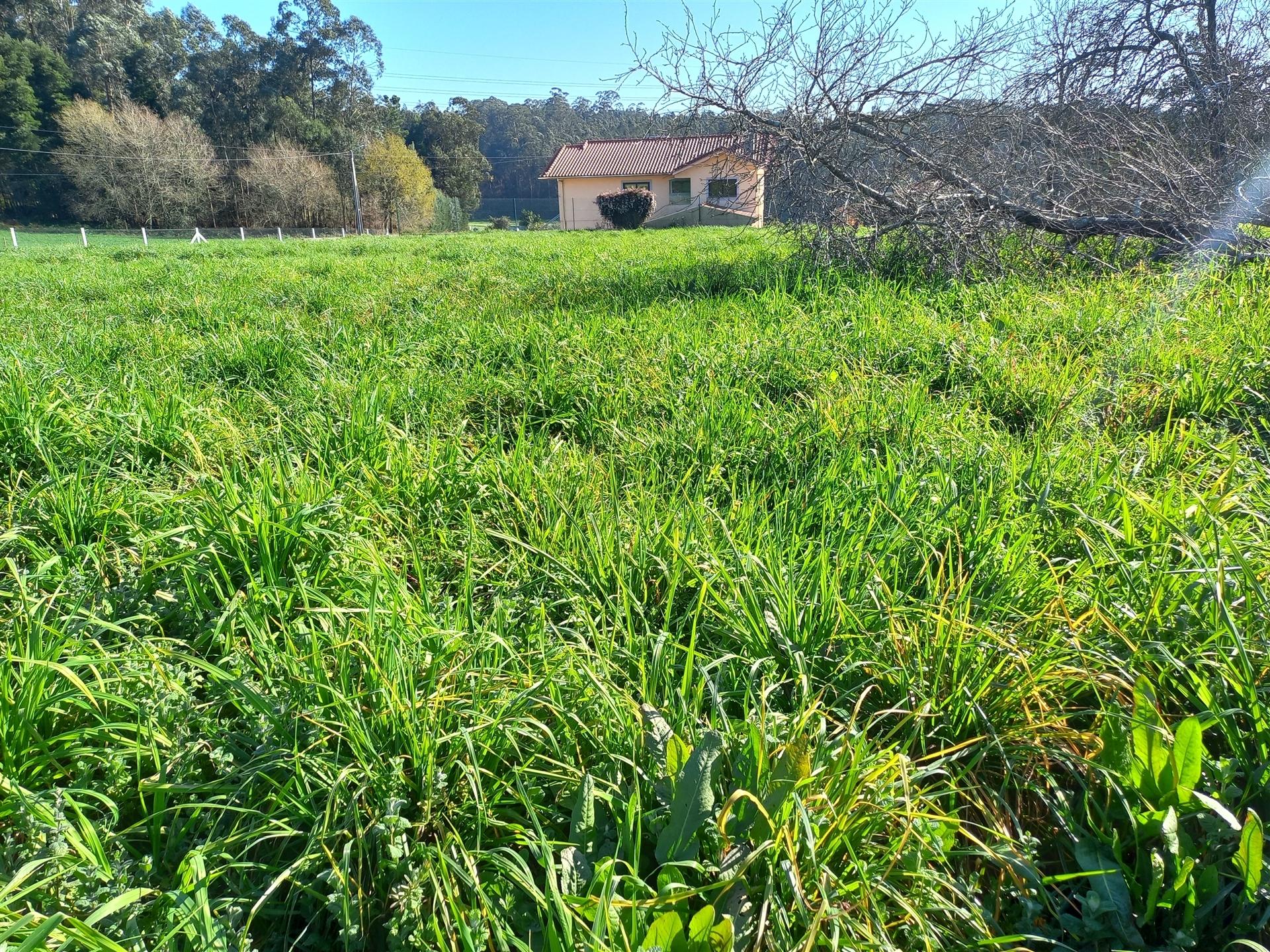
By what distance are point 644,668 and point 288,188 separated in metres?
48.3

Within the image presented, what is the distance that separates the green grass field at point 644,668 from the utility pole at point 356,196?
44.3 m

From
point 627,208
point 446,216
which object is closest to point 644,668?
point 627,208

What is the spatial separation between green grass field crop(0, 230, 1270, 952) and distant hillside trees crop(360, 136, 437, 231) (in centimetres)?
4749

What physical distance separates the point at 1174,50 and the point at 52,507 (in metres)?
9.86

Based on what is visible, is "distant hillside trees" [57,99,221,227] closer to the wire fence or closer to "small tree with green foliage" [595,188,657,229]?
the wire fence

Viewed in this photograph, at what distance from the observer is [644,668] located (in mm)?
1537

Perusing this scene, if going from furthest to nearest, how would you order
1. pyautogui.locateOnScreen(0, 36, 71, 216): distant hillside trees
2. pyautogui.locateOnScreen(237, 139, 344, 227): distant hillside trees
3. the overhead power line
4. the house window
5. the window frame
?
pyautogui.locateOnScreen(0, 36, 71, 216): distant hillside trees, pyautogui.locateOnScreen(237, 139, 344, 227): distant hillside trees, the overhead power line, the house window, the window frame

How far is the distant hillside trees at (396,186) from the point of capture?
148ft

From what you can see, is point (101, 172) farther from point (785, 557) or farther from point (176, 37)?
point (785, 557)

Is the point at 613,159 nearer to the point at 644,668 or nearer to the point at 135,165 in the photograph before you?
the point at 135,165

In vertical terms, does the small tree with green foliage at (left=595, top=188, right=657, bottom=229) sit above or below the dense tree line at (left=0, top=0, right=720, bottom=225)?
below

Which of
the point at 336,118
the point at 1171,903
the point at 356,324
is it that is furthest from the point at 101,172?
the point at 1171,903

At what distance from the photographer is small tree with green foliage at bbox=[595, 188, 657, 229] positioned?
37.7 meters

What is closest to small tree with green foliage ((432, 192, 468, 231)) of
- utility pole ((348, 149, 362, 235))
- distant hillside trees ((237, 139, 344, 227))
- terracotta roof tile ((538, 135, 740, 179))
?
utility pole ((348, 149, 362, 235))
